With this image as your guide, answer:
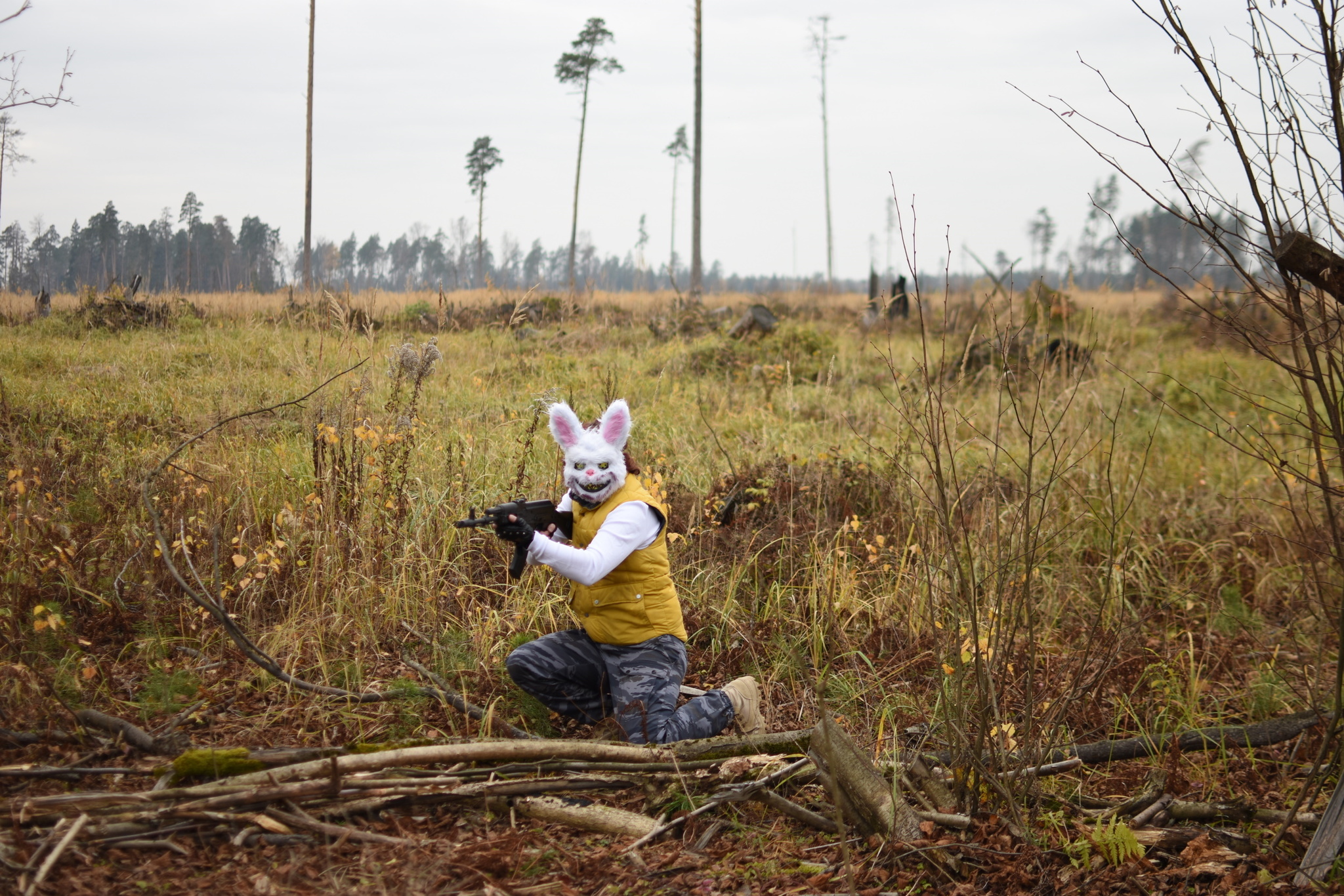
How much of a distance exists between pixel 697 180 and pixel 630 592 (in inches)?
782

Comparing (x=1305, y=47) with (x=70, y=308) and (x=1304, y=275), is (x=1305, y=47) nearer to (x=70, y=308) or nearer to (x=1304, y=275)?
(x=1304, y=275)

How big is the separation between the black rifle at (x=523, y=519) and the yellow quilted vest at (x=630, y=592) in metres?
0.09

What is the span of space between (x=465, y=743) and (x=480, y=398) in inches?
164

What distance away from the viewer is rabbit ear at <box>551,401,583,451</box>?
3.31m

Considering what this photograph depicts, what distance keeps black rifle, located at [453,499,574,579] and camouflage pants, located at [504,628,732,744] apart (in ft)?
1.23

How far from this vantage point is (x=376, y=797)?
8.32ft

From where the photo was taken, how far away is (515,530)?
2.99 metres

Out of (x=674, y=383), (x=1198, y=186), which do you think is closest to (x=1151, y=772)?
(x=1198, y=186)

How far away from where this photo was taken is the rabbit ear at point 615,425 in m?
3.33

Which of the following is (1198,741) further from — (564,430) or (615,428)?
(564,430)

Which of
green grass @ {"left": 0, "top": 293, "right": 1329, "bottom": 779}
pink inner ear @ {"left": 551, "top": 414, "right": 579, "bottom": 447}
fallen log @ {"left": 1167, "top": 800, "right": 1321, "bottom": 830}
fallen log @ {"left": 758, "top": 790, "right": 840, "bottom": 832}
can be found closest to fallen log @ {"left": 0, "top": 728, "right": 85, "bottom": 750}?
green grass @ {"left": 0, "top": 293, "right": 1329, "bottom": 779}

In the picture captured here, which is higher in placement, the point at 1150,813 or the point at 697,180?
the point at 697,180

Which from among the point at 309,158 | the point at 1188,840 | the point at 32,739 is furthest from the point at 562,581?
the point at 309,158

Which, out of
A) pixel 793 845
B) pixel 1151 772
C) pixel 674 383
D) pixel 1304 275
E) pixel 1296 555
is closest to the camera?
pixel 1304 275
